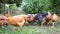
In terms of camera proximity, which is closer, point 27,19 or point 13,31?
point 13,31

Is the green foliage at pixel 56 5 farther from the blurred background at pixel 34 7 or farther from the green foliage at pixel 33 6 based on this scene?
the green foliage at pixel 33 6

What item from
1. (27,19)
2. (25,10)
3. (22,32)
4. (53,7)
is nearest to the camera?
(22,32)

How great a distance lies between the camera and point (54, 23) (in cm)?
980

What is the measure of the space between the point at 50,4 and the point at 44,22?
3.08 metres

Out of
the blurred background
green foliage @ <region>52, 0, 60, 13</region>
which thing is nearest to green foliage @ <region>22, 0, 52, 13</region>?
the blurred background

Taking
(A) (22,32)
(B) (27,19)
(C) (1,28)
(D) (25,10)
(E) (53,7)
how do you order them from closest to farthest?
(A) (22,32)
(C) (1,28)
(B) (27,19)
(E) (53,7)
(D) (25,10)

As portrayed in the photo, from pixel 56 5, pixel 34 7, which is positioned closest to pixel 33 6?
pixel 34 7

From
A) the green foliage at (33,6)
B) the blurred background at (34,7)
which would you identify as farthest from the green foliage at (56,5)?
the green foliage at (33,6)

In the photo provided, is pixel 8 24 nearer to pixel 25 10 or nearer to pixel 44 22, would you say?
pixel 44 22

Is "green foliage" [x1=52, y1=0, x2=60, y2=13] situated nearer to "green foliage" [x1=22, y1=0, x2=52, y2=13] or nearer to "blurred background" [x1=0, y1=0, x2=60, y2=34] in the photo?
"blurred background" [x1=0, y1=0, x2=60, y2=34]

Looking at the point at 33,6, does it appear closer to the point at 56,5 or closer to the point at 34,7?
the point at 34,7

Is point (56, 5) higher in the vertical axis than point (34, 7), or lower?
higher

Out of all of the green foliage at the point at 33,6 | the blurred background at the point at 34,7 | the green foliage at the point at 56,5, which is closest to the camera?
the blurred background at the point at 34,7

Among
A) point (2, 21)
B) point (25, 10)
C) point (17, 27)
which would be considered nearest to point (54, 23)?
point (17, 27)
